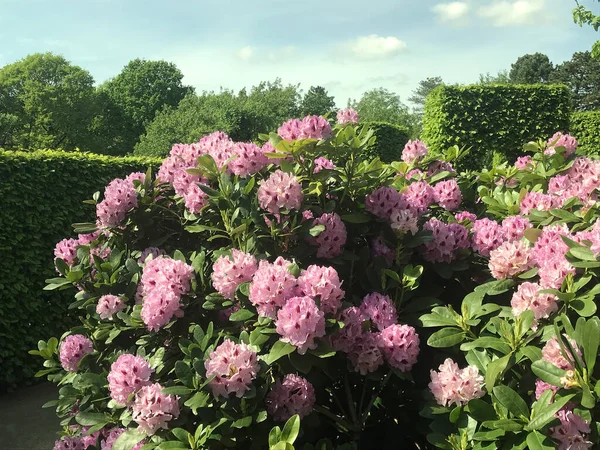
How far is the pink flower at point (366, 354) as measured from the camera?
Result: 171 centimetres

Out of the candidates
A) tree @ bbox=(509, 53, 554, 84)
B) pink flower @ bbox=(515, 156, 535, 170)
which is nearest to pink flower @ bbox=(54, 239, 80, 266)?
pink flower @ bbox=(515, 156, 535, 170)

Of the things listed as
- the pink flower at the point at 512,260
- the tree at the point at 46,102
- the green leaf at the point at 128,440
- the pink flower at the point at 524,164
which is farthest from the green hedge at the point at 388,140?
the tree at the point at 46,102

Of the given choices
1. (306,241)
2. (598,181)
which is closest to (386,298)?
(306,241)

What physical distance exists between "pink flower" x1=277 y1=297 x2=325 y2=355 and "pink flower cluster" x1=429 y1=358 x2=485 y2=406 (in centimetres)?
39

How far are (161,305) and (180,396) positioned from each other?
0.97 ft

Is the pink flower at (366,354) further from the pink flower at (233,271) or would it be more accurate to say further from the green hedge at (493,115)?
the green hedge at (493,115)

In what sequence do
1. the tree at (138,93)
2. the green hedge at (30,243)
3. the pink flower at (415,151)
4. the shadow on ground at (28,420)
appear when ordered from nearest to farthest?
the pink flower at (415,151) → the shadow on ground at (28,420) → the green hedge at (30,243) → the tree at (138,93)

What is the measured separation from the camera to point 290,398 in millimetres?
1694

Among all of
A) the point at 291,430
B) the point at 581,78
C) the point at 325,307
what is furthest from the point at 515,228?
the point at 581,78

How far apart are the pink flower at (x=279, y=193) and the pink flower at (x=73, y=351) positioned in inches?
36.4

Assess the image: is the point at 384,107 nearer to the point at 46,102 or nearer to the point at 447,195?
the point at 46,102

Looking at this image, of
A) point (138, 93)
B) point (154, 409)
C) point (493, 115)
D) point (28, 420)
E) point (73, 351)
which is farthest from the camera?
point (138, 93)

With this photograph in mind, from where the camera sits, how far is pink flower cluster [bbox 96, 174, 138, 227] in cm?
220

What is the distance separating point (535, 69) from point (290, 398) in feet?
174
